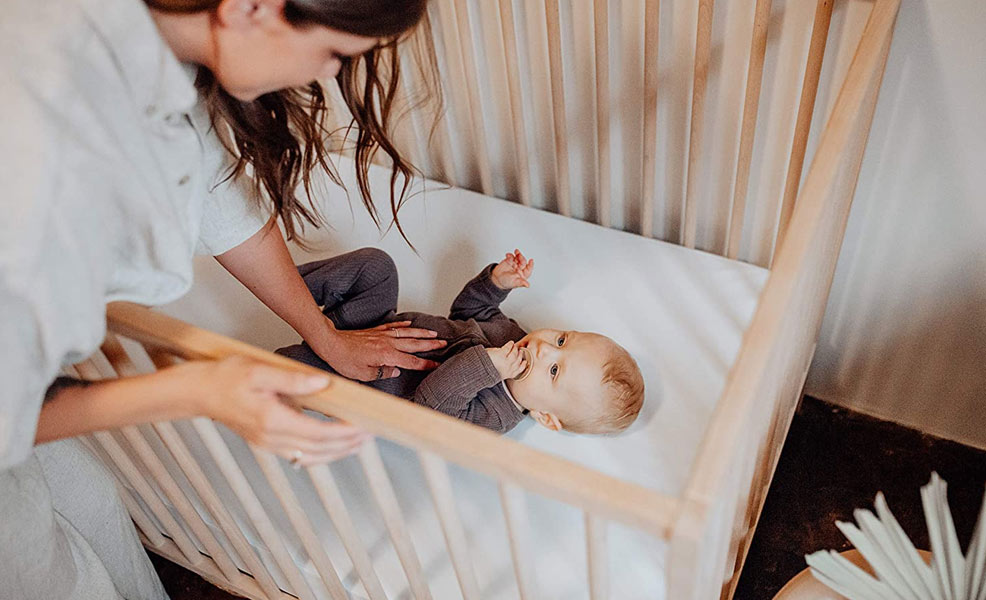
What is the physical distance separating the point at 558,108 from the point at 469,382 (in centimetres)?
44

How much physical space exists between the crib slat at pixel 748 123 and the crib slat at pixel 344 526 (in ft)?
2.15

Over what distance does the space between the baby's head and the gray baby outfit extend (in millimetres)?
43

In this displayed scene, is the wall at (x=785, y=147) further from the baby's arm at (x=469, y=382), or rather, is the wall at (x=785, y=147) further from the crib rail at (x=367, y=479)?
the crib rail at (x=367, y=479)

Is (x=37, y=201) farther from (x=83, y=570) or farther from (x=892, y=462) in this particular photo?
(x=892, y=462)

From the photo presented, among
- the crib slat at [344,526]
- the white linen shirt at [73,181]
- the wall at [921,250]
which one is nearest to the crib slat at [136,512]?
the crib slat at [344,526]

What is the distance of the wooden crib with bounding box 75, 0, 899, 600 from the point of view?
1.82ft

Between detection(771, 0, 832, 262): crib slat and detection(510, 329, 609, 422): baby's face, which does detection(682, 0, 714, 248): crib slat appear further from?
detection(510, 329, 609, 422): baby's face

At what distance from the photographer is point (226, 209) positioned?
2.99ft

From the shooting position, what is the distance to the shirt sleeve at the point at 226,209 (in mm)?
885

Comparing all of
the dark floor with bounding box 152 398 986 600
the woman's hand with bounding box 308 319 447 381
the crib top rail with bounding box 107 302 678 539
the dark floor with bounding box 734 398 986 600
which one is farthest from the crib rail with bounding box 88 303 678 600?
the dark floor with bounding box 734 398 986 600

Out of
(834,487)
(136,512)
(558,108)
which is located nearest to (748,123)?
(558,108)

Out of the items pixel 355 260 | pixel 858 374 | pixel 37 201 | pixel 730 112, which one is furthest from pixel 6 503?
pixel 858 374

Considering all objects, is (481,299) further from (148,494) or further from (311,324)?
(148,494)

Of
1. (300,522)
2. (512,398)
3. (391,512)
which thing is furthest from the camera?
(512,398)
